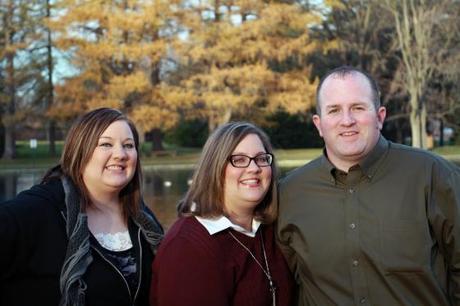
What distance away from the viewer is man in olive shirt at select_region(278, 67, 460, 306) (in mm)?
2729

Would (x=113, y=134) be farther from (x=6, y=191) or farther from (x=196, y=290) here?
(x=6, y=191)

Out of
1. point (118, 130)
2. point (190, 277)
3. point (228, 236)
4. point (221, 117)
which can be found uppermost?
point (221, 117)

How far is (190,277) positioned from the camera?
8.50 ft

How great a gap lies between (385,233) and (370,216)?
4.0 inches

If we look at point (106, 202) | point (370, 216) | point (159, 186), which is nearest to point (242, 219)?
point (370, 216)

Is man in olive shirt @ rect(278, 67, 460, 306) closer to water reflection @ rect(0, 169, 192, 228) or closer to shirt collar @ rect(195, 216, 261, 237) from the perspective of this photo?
shirt collar @ rect(195, 216, 261, 237)

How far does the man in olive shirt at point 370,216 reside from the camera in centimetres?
273

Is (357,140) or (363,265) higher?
(357,140)

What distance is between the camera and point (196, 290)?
2.58 meters

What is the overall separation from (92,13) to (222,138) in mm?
28443

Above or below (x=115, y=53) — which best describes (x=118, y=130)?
below

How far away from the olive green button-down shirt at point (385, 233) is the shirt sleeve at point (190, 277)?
21.0 inches

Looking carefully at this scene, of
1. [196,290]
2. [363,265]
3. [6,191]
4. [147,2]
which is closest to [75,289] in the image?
[196,290]

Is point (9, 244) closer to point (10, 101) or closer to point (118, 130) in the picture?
point (118, 130)
